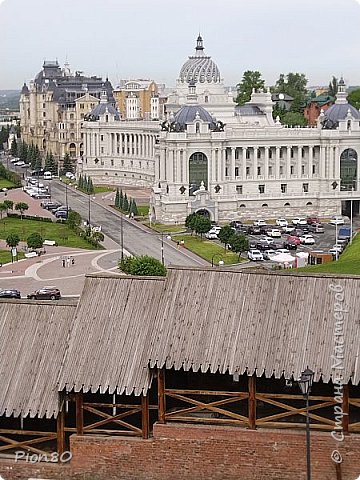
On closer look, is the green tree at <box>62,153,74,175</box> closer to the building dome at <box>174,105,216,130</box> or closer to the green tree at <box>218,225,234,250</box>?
the building dome at <box>174,105,216,130</box>

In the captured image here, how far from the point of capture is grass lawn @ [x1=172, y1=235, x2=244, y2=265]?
152 ft

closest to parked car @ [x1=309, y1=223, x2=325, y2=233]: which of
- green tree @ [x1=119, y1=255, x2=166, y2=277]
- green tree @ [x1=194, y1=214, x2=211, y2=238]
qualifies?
green tree @ [x1=194, y1=214, x2=211, y2=238]

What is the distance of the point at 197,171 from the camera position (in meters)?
64.2

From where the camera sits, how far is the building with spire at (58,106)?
109 m

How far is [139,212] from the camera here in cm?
6500

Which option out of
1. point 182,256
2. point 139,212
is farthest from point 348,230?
point 139,212

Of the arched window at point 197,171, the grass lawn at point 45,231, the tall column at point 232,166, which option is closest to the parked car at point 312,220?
the tall column at point 232,166

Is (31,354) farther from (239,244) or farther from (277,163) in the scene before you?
(277,163)

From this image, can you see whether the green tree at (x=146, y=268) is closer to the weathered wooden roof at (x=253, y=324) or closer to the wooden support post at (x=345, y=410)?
the weathered wooden roof at (x=253, y=324)

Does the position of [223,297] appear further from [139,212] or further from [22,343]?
[139,212]

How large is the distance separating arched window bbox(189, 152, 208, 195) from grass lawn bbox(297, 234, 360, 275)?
19139mm

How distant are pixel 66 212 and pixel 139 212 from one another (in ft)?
17.0

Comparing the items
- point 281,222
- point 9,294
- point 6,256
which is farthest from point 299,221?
point 9,294

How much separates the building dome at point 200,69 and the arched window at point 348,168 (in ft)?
49.0
